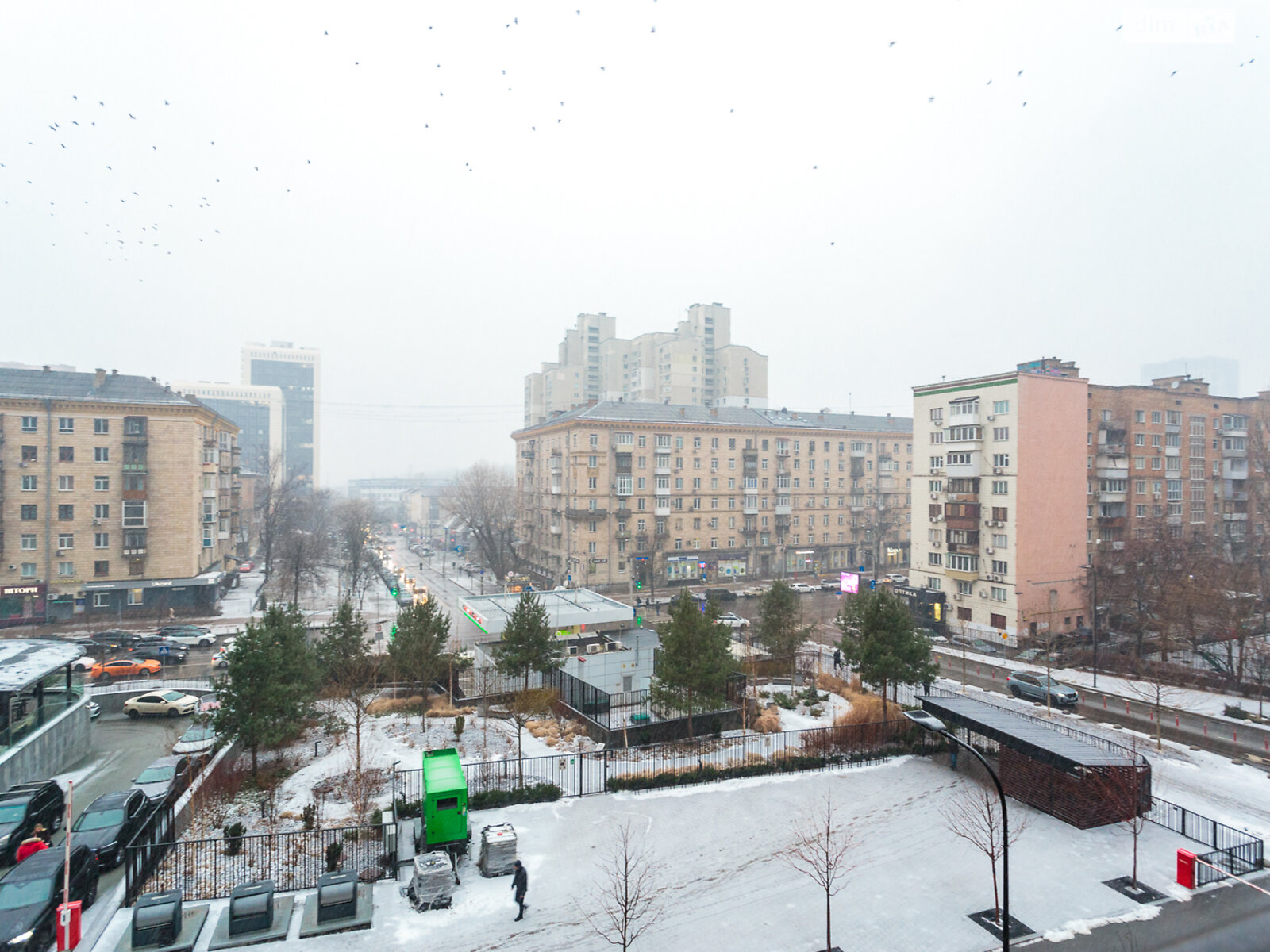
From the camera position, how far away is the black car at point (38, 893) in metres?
11.7

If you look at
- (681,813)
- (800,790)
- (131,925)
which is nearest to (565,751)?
(681,813)

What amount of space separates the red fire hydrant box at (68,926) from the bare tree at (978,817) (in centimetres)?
1672

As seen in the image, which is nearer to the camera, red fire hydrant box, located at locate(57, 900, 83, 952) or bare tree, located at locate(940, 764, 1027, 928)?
red fire hydrant box, located at locate(57, 900, 83, 952)

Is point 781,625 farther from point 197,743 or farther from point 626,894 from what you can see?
point 197,743

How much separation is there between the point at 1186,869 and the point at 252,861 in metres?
20.3

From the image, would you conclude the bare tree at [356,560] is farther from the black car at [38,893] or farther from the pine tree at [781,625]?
the black car at [38,893]

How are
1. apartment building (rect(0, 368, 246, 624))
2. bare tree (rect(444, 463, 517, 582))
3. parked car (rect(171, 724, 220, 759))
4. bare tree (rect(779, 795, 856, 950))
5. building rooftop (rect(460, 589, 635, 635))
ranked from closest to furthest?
bare tree (rect(779, 795, 856, 950)) → parked car (rect(171, 724, 220, 759)) → building rooftop (rect(460, 589, 635, 635)) → apartment building (rect(0, 368, 246, 624)) → bare tree (rect(444, 463, 517, 582))

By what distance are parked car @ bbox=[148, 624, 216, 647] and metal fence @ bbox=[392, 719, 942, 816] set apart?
29053 millimetres

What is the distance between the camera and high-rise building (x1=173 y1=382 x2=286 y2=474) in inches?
6939

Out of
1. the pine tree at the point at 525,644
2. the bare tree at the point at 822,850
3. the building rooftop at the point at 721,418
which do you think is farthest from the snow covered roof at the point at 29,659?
the building rooftop at the point at 721,418

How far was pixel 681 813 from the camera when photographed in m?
18.4

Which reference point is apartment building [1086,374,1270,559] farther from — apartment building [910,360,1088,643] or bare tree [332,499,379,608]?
bare tree [332,499,379,608]

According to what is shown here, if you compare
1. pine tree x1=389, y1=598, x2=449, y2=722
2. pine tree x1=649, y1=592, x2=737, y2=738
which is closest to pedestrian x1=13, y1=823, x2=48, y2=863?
pine tree x1=389, y1=598, x2=449, y2=722

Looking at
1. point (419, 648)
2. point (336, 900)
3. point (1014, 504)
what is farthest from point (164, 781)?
point (1014, 504)
